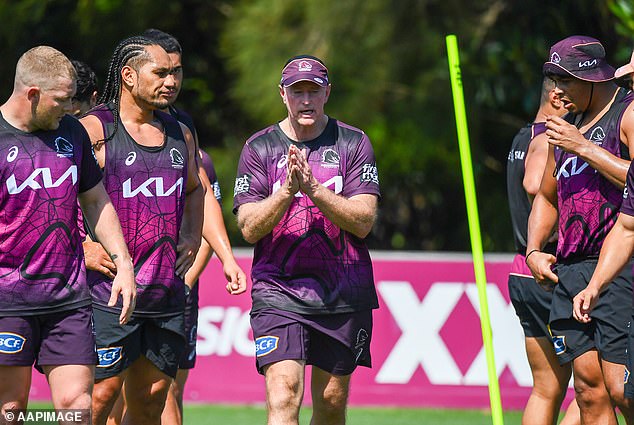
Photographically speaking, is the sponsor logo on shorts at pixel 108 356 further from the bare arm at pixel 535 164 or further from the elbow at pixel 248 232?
the bare arm at pixel 535 164

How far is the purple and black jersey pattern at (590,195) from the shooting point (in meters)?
6.52

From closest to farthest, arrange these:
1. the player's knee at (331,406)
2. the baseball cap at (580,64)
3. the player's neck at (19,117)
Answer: the player's neck at (19,117) → the baseball cap at (580,64) → the player's knee at (331,406)

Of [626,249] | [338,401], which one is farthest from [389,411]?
[626,249]

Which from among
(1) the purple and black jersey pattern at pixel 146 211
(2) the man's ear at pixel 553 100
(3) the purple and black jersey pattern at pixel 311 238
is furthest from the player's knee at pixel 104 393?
(2) the man's ear at pixel 553 100

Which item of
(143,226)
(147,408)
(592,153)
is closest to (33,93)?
(143,226)

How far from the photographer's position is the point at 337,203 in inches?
252

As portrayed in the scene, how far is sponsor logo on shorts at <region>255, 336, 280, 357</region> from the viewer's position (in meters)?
6.54

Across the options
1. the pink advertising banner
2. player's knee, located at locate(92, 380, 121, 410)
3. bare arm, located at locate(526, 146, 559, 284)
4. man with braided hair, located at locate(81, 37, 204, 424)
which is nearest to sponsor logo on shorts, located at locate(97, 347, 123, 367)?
man with braided hair, located at locate(81, 37, 204, 424)

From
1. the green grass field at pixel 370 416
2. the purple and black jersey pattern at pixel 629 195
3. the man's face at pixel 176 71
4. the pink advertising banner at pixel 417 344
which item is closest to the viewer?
the purple and black jersey pattern at pixel 629 195

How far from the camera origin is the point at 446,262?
11383 mm

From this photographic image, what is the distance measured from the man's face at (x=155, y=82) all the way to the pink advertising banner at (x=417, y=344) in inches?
195

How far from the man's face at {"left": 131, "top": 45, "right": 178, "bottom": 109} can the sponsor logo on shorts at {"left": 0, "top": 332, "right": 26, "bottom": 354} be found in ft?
5.67

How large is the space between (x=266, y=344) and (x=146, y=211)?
1.06 meters

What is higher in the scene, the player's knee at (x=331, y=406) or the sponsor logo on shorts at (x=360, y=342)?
the sponsor logo on shorts at (x=360, y=342)
